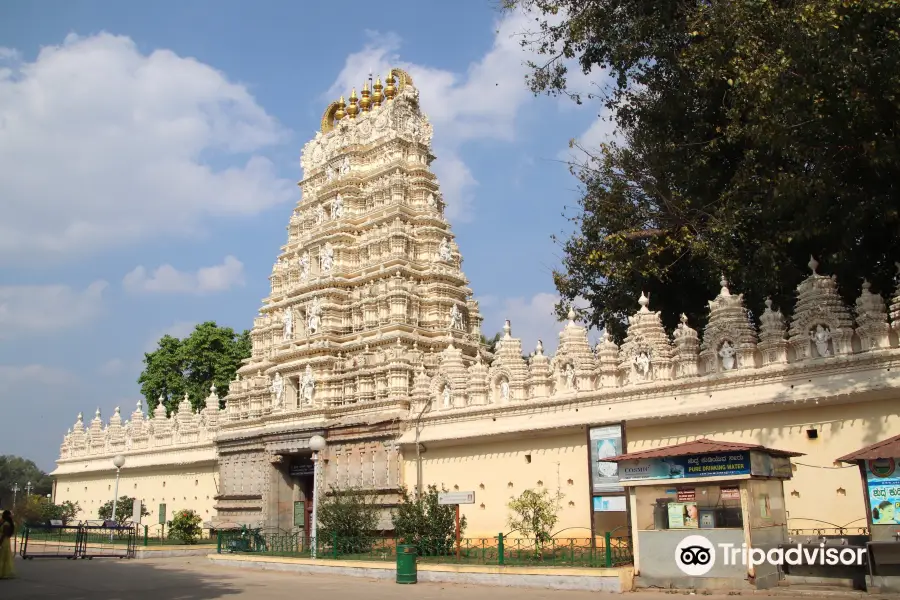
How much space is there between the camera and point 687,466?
48.9ft

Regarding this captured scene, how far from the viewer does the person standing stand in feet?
58.8

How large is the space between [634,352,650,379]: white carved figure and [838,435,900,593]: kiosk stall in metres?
7.18

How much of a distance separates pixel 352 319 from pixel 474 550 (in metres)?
12.7

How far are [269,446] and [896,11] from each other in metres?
23.8

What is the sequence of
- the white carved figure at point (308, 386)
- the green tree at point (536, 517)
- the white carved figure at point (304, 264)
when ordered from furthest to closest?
1. the white carved figure at point (304, 264)
2. the white carved figure at point (308, 386)
3. the green tree at point (536, 517)

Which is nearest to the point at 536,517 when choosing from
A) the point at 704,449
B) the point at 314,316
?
the point at 704,449

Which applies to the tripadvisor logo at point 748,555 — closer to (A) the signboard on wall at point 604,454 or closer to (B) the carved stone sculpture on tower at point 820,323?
(A) the signboard on wall at point 604,454

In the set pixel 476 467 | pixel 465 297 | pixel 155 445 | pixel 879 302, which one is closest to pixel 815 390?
pixel 879 302

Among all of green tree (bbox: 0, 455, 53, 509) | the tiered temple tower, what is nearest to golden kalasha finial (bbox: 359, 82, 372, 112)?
the tiered temple tower

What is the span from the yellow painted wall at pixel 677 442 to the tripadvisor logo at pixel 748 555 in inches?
115

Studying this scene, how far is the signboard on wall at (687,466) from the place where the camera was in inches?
562

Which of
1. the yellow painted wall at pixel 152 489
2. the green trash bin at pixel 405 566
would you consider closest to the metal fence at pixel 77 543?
the yellow painted wall at pixel 152 489

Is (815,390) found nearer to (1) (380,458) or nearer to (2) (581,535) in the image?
(2) (581,535)

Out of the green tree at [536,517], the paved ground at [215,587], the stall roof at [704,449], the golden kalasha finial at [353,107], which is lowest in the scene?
the paved ground at [215,587]
